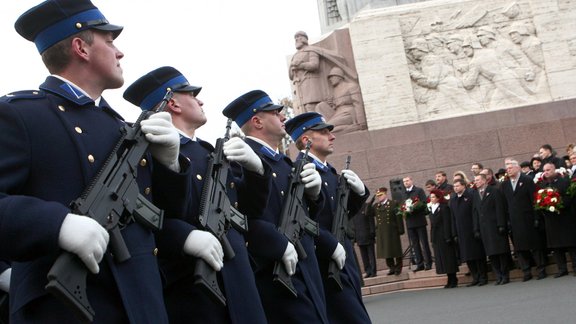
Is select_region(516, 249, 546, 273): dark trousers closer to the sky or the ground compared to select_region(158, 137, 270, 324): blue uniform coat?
closer to the ground

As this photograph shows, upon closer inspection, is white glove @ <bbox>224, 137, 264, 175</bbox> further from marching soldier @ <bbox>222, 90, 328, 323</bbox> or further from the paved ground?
the paved ground

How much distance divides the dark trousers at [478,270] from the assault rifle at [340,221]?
7748mm

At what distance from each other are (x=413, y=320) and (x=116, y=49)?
7004mm

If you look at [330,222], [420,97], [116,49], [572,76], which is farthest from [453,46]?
[116,49]

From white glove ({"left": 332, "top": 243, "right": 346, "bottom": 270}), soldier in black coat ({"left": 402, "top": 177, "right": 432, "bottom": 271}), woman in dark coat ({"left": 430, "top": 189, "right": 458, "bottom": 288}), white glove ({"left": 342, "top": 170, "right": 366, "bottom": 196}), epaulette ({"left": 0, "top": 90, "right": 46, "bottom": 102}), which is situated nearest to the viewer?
epaulette ({"left": 0, "top": 90, "right": 46, "bottom": 102})

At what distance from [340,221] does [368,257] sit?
33.5 ft

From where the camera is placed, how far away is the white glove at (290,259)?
16.5 ft

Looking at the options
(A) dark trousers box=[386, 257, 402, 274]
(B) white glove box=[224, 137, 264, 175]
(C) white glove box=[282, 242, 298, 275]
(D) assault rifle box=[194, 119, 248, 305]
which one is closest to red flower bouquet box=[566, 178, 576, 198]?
(A) dark trousers box=[386, 257, 402, 274]

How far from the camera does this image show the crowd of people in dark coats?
1250cm

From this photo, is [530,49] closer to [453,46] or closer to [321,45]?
[453,46]

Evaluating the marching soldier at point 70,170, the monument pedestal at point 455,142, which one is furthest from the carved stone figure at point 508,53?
the marching soldier at point 70,170

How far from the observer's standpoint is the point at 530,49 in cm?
1758

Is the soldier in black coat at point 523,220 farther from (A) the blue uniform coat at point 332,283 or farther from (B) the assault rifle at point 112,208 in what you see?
(B) the assault rifle at point 112,208

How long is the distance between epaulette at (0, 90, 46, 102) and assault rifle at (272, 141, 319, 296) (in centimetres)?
210
